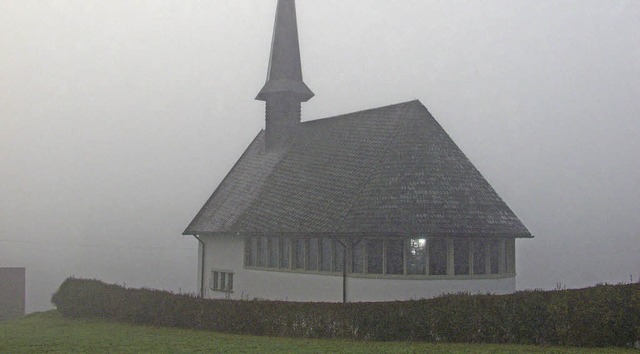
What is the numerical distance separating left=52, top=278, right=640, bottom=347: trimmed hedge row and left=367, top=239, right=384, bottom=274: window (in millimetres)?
3698

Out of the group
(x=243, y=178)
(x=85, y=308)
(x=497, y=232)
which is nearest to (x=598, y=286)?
(x=497, y=232)

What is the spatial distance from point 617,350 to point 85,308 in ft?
88.2

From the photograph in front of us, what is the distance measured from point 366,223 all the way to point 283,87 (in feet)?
48.1

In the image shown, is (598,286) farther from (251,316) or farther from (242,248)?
(242,248)

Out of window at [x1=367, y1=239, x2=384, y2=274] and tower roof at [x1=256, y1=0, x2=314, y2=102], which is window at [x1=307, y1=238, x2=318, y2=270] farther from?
tower roof at [x1=256, y1=0, x2=314, y2=102]

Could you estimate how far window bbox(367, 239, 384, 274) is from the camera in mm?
24953

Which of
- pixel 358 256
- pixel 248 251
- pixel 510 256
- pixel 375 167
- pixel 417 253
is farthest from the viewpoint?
pixel 248 251

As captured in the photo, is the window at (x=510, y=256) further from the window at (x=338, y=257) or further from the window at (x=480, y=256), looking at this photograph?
the window at (x=338, y=257)

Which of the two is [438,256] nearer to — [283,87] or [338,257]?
[338,257]

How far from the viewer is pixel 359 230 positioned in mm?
24797

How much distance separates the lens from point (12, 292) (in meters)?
76.3

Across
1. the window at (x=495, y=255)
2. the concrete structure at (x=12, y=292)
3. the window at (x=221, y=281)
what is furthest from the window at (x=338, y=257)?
the concrete structure at (x=12, y=292)

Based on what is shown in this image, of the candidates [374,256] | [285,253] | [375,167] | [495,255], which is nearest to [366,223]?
[374,256]

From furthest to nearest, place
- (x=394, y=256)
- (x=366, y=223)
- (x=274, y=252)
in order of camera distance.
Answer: (x=274, y=252), (x=366, y=223), (x=394, y=256)
